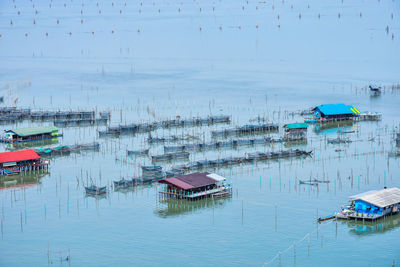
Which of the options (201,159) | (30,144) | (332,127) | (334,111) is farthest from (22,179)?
(334,111)

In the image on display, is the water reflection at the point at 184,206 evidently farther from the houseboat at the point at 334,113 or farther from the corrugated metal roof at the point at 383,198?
the houseboat at the point at 334,113

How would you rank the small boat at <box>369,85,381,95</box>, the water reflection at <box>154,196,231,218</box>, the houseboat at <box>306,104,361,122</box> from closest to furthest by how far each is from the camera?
the water reflection at <box>154,196,231,218</box>
the houseboat at <box>306,104,361,122</box>
the small boat at <box>369,85,381,95</box>

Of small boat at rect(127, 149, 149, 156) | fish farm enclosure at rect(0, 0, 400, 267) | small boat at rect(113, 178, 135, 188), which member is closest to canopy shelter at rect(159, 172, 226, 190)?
fish farm enclosure at rect(0, 0, 400, 267)

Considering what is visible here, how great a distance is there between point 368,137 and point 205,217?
1795 cm

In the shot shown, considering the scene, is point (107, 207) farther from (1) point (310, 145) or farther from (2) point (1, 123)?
(2) point (1, 123)

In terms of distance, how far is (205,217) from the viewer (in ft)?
96.2

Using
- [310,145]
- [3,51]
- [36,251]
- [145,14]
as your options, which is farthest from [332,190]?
[145,14]

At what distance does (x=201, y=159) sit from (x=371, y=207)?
40.1 ft

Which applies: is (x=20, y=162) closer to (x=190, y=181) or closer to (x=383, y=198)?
(x=190, y=181)

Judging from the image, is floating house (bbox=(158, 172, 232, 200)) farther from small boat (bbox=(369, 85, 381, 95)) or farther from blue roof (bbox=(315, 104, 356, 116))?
small boat (bbox=(369, 85, 381, 95))

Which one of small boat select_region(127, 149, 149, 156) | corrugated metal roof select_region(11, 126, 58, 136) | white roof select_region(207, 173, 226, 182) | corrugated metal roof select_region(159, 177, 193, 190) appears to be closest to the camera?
corrugated metal roof select_region(159, 177, 193, 190)

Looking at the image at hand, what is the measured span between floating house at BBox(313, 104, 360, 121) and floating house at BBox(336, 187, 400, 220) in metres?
19.2

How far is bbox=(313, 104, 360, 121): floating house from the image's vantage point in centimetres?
4772

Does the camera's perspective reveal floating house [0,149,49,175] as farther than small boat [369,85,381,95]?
No
